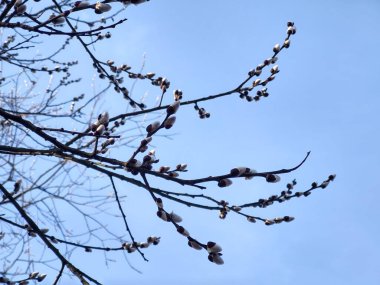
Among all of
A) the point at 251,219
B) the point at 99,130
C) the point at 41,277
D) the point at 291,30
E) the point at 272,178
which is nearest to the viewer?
the point at 99,130

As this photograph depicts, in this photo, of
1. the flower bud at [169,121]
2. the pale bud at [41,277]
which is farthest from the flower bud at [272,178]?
the pale bud at [41,277]

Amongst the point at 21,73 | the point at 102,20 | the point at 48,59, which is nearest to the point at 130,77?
the point at 102,20

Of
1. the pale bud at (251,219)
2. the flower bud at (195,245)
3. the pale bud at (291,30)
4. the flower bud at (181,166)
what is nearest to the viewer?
the flower bud at (195,245)

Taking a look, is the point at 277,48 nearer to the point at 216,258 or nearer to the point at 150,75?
the point at 150,75

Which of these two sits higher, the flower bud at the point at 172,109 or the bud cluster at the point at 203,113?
the bud cluster at the point at 203,113

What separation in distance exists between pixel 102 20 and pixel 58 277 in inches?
118

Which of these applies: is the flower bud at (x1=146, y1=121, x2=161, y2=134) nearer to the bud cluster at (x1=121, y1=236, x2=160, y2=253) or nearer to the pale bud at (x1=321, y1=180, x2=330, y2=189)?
the bud cluster at (x1=121, y1=236, x2=160, y2=253)


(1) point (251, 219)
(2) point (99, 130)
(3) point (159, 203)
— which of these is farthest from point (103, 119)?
(1) point (251, 219)

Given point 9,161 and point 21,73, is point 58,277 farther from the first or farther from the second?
point 21,73

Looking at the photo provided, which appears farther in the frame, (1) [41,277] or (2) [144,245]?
(2) [144,245]

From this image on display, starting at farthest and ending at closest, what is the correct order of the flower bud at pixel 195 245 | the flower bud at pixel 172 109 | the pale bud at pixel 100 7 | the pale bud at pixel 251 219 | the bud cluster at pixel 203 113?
1. the bud cluster at pixel 203 113
2. the pale bud at pixel 251 219
3. the pale bud at pixel 100 7
4. the flower bud at pixel 195 245
5. the flower bud at pixel 172 109

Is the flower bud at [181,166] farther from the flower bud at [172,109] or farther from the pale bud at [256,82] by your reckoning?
the pale bud at [256,82]

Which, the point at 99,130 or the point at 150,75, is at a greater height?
the point at 150,75

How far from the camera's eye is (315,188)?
10.9 feet
